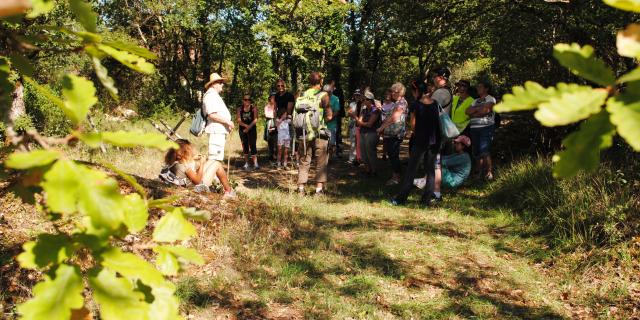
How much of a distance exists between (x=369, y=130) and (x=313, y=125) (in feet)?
6.50

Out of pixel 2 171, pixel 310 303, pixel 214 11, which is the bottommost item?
pixel 310 303

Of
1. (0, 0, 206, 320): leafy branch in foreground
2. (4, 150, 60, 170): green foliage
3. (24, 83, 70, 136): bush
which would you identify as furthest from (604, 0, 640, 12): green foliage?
(24, 83, 70, 136): bush

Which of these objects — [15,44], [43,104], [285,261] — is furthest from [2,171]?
[43,104]

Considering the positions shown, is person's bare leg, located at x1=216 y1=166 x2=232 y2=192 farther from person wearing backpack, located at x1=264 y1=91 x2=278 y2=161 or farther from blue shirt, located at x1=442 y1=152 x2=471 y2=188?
blue shirt, located at x1=442 y1=152 x2=471 y2=188

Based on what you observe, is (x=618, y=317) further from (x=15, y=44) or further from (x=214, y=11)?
(x=214, y=11)

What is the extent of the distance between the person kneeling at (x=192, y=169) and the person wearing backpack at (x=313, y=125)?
5.07 ft

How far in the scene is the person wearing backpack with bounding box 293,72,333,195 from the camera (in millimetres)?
7352

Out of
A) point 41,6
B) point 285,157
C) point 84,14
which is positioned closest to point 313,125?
point 285,157

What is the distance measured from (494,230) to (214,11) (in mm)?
16837

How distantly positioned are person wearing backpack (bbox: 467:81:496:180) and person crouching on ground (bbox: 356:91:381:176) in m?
1.86

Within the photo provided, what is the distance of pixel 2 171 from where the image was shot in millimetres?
1448

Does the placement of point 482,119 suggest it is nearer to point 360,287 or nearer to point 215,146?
point 215,146

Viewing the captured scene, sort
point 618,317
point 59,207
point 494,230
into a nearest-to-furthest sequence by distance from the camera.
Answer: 1. point 59,207
2. point 618,317
3. point 494,230

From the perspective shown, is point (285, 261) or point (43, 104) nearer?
point (285, 261)
